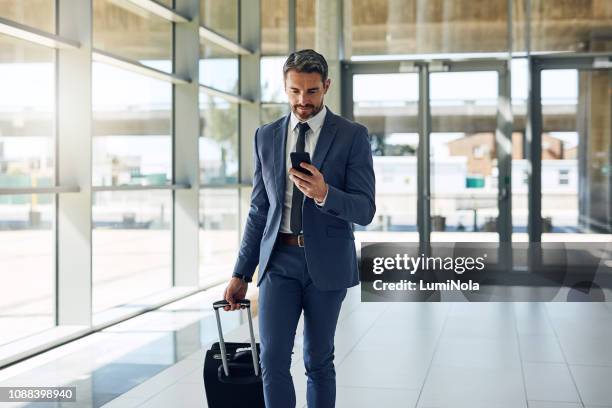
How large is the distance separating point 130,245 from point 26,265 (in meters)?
1.95

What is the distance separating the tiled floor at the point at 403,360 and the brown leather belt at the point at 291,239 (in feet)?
5.50

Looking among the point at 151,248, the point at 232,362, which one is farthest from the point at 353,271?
the point at 151,248

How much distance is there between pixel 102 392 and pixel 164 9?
15.0 feet

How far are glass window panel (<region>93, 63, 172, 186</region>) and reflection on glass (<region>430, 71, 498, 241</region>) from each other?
4.10m

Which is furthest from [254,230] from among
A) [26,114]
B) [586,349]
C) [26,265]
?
[586,349]

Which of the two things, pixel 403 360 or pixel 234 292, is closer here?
pixel 234 292

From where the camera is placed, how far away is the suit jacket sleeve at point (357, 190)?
2.78 metres

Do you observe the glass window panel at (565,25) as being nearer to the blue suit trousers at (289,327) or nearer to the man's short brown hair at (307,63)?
the man's short brown hair at (307,63)

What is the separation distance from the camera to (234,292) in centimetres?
304

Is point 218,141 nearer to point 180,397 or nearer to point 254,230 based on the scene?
point 180,397

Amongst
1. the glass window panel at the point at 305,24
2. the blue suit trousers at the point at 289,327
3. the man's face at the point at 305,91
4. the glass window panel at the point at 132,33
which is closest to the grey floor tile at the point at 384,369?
the blue suit trousers at the point at 289,327

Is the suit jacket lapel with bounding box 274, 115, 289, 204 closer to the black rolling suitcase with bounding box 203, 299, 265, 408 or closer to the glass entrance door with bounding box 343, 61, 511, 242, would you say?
the black rolling suitcase with bounding box 203, 299, 265, 408

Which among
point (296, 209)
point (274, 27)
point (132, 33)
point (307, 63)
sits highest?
point (274, 27)

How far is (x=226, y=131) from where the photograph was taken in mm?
10531
